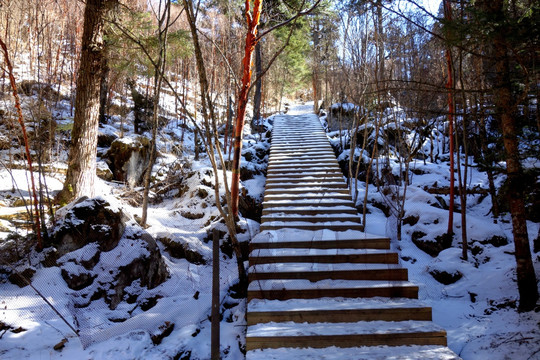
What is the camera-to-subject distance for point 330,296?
3645 millimetres

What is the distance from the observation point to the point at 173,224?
6.49m

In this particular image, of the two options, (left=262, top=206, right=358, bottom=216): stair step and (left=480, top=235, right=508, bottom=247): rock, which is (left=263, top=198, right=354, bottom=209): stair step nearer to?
(left=262, top=206, right=358, bottom=216): stair step

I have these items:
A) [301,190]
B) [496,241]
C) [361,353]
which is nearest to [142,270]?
[361,353]

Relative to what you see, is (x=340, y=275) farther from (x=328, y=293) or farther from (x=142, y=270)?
(x=142, y=270)

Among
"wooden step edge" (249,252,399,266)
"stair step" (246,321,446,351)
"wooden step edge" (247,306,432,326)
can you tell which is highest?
"wooden step edge" (249,252,399,266)

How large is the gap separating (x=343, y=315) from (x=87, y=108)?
5.43m

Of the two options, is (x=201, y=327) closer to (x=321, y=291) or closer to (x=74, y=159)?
(x=321, y=291)

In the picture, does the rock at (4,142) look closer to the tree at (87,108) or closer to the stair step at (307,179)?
the tree at (87,108)

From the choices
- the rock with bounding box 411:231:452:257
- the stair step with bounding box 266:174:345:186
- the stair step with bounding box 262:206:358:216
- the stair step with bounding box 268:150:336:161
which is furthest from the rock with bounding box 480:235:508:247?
the stair step with bounding box 268:150:336:161

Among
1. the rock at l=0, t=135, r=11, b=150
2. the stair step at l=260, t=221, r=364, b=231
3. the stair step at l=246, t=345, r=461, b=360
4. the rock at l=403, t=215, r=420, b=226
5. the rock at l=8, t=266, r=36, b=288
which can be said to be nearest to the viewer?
the stair step at l=246, t=345, r=461, b=360

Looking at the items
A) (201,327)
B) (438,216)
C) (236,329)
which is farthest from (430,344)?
(438,216)

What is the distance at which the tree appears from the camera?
17.0 feet

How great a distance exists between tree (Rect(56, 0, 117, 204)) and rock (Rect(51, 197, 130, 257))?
0.97 m

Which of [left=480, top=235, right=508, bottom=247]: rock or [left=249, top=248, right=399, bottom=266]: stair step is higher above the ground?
[left=249, top=248, right=399, bottom=266]: stair step
